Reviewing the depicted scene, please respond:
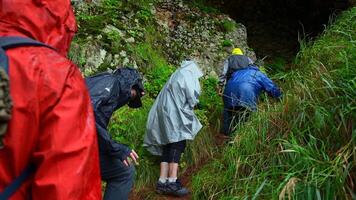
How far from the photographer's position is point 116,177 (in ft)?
14.3

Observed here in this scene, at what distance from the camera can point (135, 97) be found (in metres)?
4.51

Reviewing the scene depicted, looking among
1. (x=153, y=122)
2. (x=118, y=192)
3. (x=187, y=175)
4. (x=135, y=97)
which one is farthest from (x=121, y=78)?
(x=187, y=175)

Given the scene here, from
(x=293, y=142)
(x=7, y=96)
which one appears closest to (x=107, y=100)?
(x=293, y=142)

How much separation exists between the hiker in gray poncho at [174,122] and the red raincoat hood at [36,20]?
12.8 feet

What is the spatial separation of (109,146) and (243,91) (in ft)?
9.01

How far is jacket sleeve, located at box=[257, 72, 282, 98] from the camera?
19.3ft

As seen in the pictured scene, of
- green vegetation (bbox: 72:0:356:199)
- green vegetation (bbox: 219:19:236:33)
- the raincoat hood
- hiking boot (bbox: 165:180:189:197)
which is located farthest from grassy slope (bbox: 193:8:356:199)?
green vegetation (bbox: 219:19:236:33)

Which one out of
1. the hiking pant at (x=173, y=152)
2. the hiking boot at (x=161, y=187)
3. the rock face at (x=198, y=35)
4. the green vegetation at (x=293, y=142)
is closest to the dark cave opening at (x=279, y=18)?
the rock face at (x=198, y=35)

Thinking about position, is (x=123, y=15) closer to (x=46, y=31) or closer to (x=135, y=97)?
(x=135, y=97)

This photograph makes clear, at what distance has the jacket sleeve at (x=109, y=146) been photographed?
13.3ft

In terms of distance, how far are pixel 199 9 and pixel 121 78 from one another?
6.65m

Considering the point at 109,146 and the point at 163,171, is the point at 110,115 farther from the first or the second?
the point at 163,171

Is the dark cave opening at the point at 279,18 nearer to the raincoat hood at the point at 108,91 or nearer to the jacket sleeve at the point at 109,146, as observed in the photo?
the raincoat hood at the point at 108,91

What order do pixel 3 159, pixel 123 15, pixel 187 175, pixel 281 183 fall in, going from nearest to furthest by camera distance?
pixel 3 159, pixel 281 183, pixel 187 175, pixel 123 15
